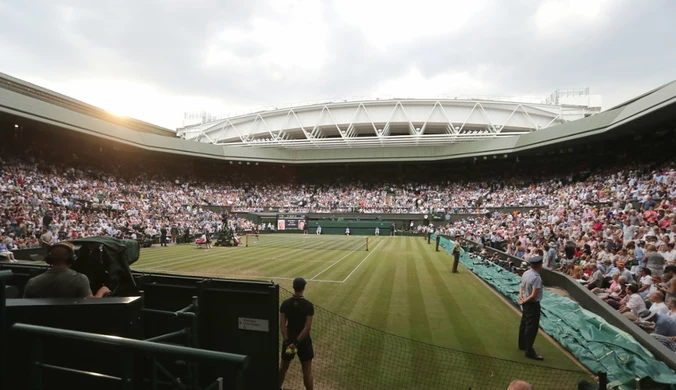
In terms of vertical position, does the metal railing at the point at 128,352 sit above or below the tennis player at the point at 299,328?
above

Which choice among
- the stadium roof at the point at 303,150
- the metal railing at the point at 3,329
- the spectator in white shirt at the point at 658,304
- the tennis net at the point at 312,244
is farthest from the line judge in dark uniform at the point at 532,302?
the stadium roof at the point at 303,150

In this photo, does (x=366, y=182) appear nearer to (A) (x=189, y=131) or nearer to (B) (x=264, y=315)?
(A) (x=189, y=131)

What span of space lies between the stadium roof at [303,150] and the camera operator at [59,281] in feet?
107

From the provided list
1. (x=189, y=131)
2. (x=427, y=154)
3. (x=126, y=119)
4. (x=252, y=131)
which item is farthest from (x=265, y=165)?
(x=427, y=154)

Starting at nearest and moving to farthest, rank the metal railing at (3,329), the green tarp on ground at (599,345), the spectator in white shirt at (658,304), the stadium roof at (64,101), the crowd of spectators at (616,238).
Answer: the metal railing at (3,329)
the green tarp on ground at (599,345)
the spectator in white shirt at (658,304)
the crowd of spectators at (616,238)
the stadium roof at (64,101)

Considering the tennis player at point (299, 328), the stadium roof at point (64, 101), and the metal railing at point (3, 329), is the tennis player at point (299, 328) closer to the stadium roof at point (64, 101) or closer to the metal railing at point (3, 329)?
the metal railing at point (3, 329)

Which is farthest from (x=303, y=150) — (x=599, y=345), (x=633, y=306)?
(x=599, y=345)

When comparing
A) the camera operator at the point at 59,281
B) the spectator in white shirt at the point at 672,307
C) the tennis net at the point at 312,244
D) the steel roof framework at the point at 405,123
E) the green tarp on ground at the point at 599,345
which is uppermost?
the steel roof framework at the point at 405,123

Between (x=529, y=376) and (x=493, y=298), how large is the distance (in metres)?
6.66

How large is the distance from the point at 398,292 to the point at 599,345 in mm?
7050

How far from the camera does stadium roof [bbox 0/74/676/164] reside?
97.8 feet

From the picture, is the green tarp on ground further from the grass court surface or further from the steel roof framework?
the steel roof framework

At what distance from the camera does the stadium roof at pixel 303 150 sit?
97.8 ft

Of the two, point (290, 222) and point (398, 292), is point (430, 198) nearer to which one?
point (290, 222)
